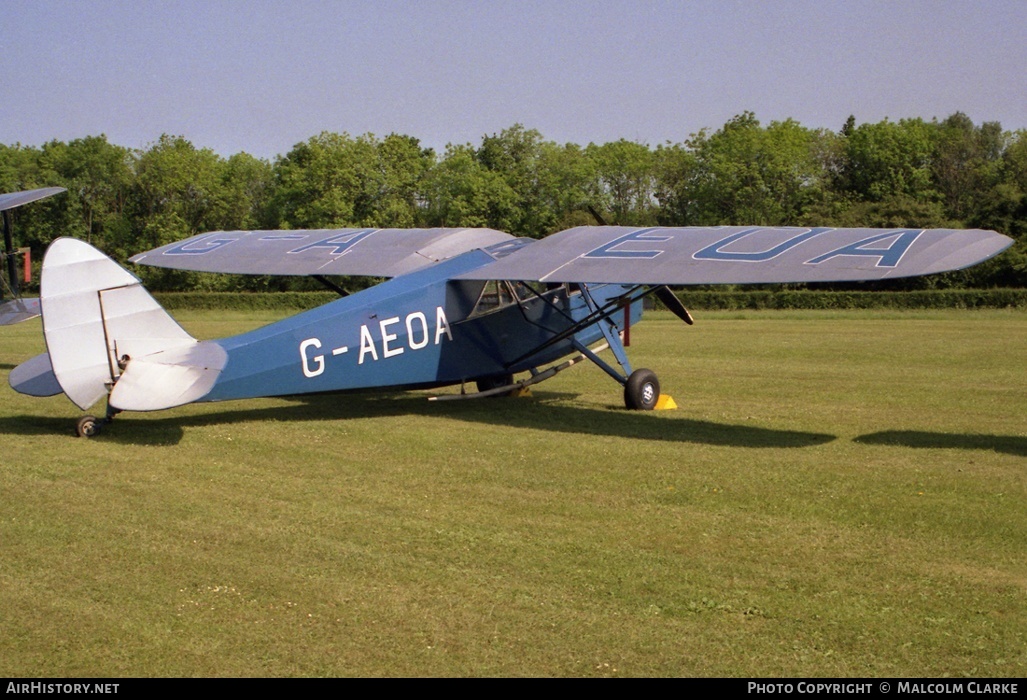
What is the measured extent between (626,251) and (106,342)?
17.8ft

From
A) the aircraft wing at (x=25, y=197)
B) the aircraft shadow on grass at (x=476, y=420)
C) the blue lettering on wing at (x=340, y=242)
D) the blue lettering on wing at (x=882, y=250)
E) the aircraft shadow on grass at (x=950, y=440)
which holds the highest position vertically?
the aircraft wing at (x=25, y=197)

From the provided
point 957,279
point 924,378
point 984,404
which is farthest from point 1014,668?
point 957,279

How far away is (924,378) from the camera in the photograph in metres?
15.2

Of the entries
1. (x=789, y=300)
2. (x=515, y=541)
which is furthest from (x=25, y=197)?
(x=789, y=300)

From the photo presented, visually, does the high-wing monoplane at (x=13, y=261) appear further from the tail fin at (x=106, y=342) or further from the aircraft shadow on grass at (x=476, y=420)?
the tail fin at (x=106, y=342)

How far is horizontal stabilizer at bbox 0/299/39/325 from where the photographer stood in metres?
17.0

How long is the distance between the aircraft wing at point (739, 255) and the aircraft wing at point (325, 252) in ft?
5.34

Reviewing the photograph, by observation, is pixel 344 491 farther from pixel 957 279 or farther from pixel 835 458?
pixel 957 279

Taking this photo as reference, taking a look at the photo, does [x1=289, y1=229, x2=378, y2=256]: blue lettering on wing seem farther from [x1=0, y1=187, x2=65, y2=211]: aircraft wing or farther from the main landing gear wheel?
the main landing gear wheel

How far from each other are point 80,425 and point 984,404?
403 inches

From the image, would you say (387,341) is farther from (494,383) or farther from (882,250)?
(882,250)

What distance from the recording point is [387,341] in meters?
11.0

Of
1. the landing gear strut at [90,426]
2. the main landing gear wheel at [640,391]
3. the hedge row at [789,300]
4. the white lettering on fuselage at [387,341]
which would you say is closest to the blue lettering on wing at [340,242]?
the white lettering on fuselage at [387,341]

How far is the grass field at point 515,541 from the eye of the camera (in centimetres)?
484
